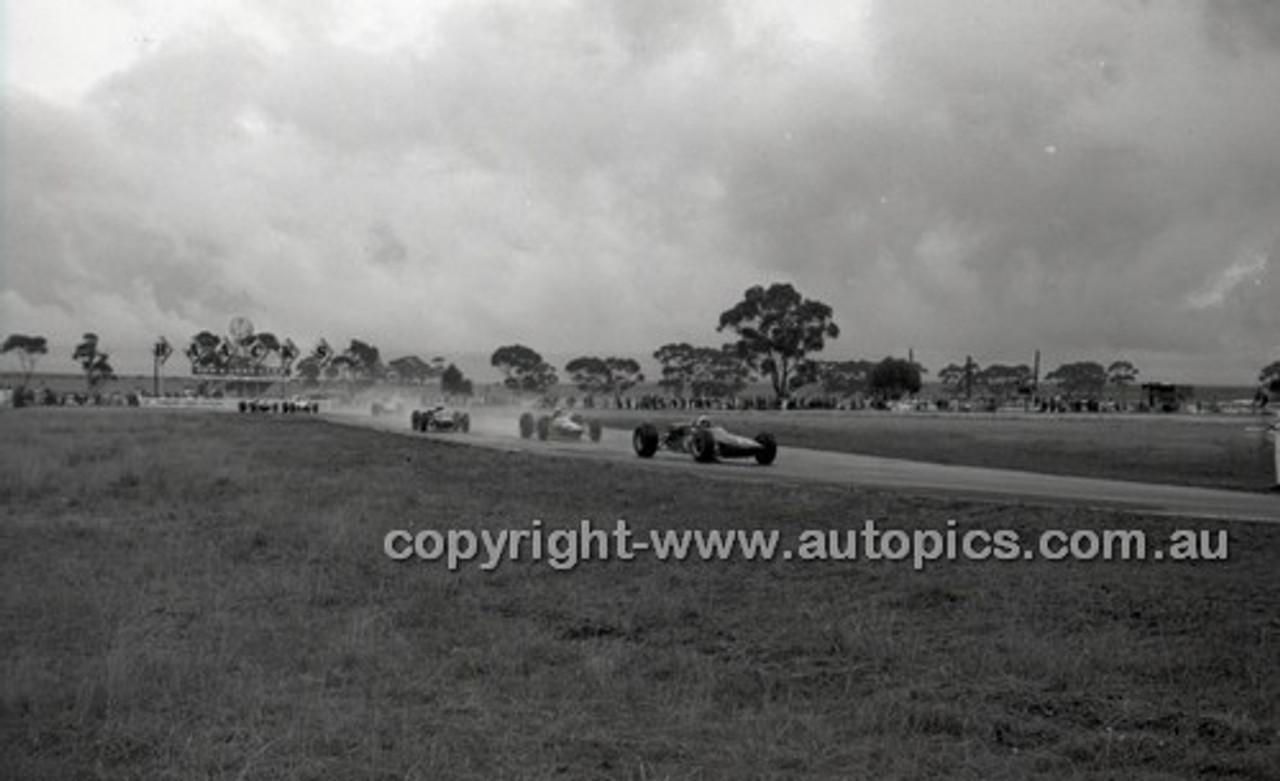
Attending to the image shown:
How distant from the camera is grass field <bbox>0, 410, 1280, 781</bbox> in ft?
21.9

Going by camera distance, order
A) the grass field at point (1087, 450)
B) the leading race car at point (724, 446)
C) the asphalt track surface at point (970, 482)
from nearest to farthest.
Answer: the asphalt track surface at point (970, 482) < the grass field at point (1087, 450) < the leading race car at point (724, 446)

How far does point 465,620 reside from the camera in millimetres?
10695

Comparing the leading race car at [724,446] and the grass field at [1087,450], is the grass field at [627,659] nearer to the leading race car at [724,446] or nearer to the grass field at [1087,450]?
the leading race car at [724,446]

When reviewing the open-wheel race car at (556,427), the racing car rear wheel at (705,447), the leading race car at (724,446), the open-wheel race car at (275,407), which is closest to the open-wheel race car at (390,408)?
the open-wheel race car at (275,407)

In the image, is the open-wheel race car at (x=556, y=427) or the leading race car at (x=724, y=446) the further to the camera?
the open-wheel race car at (x=556, y=427)

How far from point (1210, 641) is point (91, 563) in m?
11.7

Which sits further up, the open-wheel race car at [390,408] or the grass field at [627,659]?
the open-wheel race car at [390,408]

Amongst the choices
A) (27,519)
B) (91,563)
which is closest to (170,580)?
(91,563)

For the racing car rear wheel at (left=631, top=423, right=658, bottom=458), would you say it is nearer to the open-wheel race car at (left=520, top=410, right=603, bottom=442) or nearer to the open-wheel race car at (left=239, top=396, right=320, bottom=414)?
the open-wheel race car at (left=520, top=410, right=603, bottom=442)

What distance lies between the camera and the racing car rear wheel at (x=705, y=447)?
26.6m

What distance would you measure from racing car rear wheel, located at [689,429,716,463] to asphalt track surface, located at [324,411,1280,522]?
0.99 ft

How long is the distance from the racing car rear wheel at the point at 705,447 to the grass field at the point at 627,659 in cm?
973

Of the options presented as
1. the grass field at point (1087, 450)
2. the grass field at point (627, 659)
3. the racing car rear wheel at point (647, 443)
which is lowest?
the grass field at point (627, 659)

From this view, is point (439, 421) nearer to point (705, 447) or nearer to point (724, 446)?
point (705, 447)
